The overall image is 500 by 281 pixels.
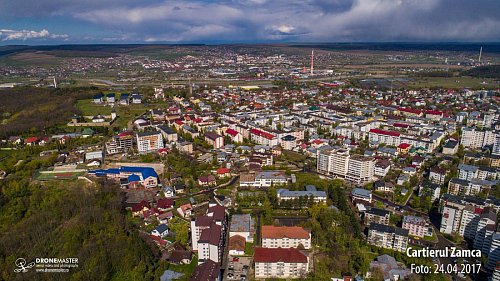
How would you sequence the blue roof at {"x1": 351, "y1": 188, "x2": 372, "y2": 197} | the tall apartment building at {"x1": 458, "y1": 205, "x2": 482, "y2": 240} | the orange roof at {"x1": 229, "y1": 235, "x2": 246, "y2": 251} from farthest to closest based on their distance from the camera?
the blue roof at {"x1": 351, "y1": 188, "x2": 372, "y2": 197} → the tall apartment building at {"x1": 458, "y1": 205, "x2": 482, "y2": 240} → the orange roof at {"x1": 229, "y1": 235, "x2": 246, "y2": 251}

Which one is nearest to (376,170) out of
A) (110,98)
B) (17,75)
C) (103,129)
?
(103,129)

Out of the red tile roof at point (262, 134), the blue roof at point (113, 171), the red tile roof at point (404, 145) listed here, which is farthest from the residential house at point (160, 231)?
the red tile roof at point (404, 145)

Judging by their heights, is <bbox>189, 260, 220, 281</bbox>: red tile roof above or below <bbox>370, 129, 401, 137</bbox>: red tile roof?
below

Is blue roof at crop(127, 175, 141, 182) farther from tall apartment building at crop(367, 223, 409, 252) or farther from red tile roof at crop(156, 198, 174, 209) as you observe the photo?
tall apartment building at crop(367, 223, 409, 252)

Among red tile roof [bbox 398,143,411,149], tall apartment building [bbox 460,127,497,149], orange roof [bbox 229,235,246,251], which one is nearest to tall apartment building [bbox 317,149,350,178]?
red tile roof [bbox 398,143,411,149]

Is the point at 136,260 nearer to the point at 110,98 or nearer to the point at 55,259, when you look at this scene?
the point at 55,259

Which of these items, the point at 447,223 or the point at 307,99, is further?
the point at 307,99

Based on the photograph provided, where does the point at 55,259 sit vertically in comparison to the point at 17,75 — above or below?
below

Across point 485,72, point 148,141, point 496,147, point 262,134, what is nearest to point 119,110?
point 148,141
